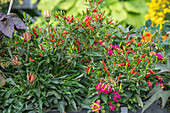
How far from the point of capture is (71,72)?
141 centimetres

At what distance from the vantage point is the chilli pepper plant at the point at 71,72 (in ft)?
4.09

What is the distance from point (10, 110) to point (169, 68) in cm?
99

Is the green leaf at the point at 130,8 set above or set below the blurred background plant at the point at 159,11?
above

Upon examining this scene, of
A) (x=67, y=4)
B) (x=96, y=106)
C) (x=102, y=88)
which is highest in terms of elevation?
(x=67, y=4)

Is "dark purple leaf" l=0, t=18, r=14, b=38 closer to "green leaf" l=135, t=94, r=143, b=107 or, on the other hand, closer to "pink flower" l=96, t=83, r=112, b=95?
"pink flower" l=96, t=83, r=112, b=95

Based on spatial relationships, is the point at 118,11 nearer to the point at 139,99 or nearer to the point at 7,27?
the point at 139,99

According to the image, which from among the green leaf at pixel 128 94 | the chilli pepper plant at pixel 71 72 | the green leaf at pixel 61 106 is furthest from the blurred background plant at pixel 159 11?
the green leaf at pixel 61 106

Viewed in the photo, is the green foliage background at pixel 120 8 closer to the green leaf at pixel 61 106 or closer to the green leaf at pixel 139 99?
the green leaf at pixel 139 99

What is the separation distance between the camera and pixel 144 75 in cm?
125

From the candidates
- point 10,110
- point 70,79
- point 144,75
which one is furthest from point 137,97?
point 10,110

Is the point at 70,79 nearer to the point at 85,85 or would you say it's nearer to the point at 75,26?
the point at 85,85

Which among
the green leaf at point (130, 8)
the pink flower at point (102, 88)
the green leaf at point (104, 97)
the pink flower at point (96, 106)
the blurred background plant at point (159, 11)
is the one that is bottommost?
the pink flower at point (96, 106)

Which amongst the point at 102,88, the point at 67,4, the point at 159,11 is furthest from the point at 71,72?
the point at 67,4

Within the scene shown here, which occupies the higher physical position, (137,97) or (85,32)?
(85,32)
